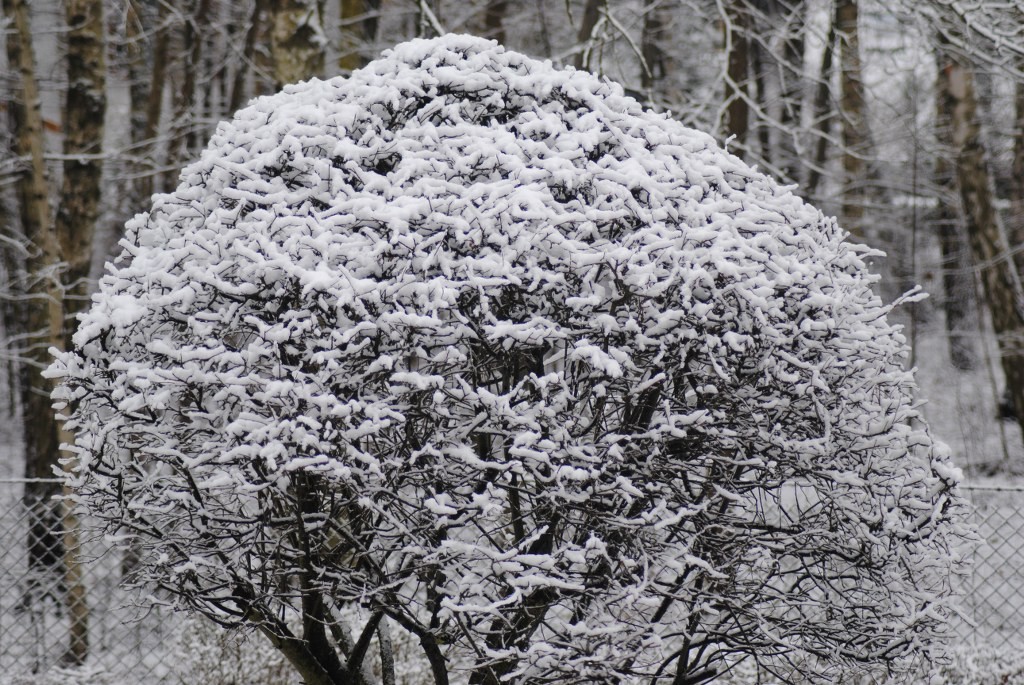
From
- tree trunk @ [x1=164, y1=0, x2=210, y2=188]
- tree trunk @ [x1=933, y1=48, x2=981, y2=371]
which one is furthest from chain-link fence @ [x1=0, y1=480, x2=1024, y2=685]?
tree trunk @ [x1=933, y1=48, x2=981, y2=371]

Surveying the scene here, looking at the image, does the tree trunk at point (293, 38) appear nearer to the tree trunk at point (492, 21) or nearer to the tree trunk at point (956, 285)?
the tree trunk at point (492, 21)

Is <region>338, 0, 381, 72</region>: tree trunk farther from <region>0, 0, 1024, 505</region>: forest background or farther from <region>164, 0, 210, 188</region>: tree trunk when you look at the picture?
<region>164, 0, 210, 188</region>: tree trunk

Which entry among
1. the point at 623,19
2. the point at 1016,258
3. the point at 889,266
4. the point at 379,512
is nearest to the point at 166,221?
the point at 379,512

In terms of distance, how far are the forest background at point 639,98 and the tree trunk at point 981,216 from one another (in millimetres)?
21

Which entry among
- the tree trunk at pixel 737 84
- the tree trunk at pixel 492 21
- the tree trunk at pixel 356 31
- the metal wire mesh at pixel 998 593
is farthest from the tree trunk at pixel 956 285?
the metal wire mesh at pixel 998 593

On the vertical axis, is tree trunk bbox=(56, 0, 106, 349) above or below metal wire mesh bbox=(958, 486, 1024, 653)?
above

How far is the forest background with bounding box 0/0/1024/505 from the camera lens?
→ 268 inches

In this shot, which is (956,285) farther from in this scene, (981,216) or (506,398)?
(506,398)

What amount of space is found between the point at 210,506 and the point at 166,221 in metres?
1.01

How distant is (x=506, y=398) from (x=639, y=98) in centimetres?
737

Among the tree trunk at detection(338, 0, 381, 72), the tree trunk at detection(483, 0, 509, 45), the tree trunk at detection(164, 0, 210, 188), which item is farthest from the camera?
the tree trunk at detection(483, 0, 509, 45)

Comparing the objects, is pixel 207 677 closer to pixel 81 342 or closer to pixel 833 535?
pixel 81 342

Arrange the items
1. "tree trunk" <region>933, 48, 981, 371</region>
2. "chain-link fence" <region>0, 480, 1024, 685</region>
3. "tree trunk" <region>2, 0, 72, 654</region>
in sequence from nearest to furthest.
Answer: "chain-link fence" <region>0, 480, 1024, 685</region>, "tree trunk" <region>2, 0, 72, 654</region>, "tree trunk" <region>933, 48, 981, 371</region>

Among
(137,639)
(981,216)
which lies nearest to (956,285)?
(981,216)
